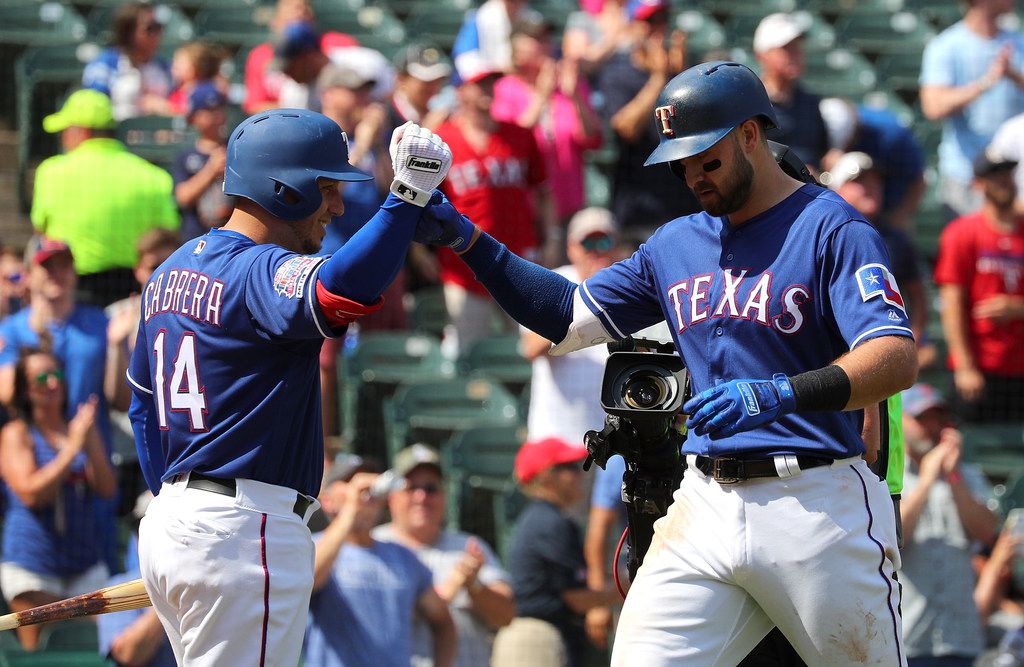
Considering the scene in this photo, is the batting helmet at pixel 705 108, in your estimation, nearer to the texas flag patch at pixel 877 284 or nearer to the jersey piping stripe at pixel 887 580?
the texas flag patch at pixel 877 284

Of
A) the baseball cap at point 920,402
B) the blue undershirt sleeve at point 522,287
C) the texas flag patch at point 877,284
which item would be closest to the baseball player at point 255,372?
the blue undershirt sleeve at point 522,287

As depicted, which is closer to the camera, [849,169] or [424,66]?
[849,169]

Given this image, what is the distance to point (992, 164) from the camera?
8570mm

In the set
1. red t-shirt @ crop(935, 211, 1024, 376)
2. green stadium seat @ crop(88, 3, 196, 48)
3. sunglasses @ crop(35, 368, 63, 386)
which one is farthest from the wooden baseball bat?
green stadium seat @ crop(88, 3, 196, 48)

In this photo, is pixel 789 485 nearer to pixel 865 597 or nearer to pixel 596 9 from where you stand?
pixel 865 597

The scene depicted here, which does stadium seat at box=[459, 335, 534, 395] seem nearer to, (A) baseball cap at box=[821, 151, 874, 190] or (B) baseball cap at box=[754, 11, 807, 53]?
(A) baseball cap at box=[821, 151, 874, 190]

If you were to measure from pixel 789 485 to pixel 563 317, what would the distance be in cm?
88

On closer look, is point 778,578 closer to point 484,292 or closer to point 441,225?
point 441,225

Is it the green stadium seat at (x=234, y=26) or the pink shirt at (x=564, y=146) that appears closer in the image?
the pink shirt at (x=564, y=146)

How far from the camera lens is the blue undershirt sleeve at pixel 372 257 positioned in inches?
154

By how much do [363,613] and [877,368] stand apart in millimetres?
3171

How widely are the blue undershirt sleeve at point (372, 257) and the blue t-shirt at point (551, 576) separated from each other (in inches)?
115

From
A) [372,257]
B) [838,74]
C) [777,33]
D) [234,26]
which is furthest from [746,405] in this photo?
[838,74]

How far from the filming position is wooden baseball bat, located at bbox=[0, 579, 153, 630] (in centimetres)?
454
